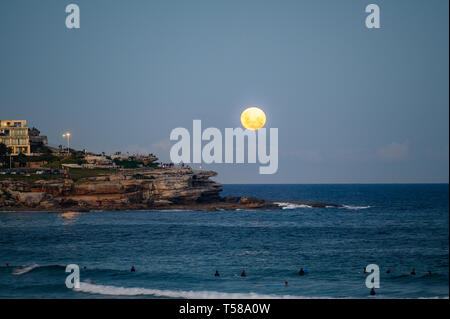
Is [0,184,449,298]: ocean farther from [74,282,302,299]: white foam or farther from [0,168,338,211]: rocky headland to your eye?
[0,168,338,211]: rocky headland

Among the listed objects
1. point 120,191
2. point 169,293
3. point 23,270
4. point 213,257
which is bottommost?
point 213,257

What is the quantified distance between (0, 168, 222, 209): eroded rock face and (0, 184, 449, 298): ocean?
541 centimetres

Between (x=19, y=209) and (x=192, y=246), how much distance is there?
134 ft

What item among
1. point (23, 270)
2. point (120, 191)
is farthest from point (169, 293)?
point (120, 191)

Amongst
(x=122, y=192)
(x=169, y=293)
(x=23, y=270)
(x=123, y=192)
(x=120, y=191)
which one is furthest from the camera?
(x=123, y=192)

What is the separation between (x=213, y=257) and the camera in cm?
4206

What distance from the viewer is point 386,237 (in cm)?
5766

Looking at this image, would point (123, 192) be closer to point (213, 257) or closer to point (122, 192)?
point (122, 192)

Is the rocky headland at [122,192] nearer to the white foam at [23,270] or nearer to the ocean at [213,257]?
the ocean at [213,257]

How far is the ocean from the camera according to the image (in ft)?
103

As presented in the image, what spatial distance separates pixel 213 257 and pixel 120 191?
5286 centimetres

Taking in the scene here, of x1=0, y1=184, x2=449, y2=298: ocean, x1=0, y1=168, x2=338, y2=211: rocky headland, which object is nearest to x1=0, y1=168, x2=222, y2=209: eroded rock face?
x1=0, y1=168, x2=338, y2=211: rocky headland
